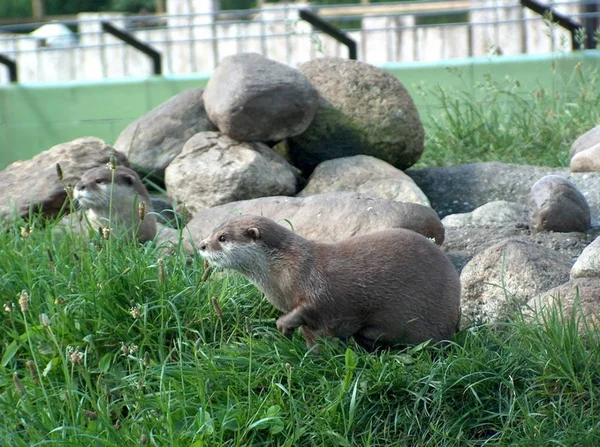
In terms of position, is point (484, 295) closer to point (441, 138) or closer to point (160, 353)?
point (160, 353)

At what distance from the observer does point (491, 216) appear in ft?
20.2

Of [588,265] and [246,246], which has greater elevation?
[246,246]

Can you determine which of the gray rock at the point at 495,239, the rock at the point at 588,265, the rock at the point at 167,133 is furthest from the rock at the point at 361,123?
the rock at the point at 588,265

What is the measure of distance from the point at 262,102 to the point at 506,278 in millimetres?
2574

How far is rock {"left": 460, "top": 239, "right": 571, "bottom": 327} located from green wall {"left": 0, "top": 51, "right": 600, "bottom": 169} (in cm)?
457

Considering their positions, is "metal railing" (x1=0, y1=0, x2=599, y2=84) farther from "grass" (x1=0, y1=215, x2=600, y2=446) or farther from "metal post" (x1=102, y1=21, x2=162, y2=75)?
"grass" (x1=0, y1=215, x2=600, y2=446)

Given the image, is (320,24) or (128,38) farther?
(128,38)

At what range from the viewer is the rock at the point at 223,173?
6.33 metres

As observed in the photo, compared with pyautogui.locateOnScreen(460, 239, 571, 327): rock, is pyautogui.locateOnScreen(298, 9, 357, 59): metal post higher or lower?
higher

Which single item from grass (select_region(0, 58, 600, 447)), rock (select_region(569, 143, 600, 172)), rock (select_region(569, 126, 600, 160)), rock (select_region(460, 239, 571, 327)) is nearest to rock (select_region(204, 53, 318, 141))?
rock (select_region(569, 143, 600, 172))

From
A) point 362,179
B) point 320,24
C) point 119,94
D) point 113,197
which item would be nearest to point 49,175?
point 113,197

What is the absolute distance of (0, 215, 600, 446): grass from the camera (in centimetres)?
365

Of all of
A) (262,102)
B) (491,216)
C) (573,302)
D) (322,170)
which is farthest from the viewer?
(322,170)

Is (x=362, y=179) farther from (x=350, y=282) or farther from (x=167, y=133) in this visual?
(x=350, y=282)
